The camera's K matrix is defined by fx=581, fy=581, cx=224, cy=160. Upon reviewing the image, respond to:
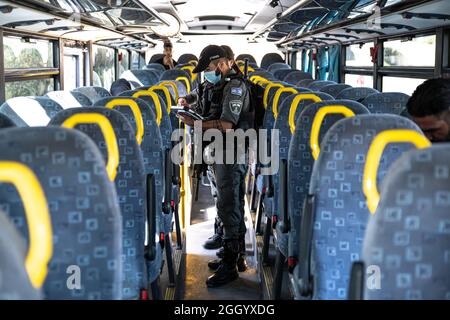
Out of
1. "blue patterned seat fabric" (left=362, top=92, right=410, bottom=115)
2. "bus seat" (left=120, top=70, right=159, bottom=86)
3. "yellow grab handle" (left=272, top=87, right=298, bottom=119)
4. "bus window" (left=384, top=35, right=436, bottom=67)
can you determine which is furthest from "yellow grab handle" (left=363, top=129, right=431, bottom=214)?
"bus seat" (left=120, top=70, right=159, bottom=86)

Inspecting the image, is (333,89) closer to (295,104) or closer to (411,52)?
(411,52)

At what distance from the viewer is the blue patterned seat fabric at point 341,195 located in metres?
2.19

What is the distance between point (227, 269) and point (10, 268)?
11.1ft

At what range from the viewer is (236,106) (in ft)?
13.8

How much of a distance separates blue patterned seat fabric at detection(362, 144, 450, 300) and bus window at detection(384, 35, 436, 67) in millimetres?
4385

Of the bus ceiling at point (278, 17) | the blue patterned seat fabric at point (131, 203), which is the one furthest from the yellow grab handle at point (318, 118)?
the bus ceiling at point (278, 17)

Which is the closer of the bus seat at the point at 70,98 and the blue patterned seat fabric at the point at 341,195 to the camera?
the blue patterned seat fabric at the point at 341,195

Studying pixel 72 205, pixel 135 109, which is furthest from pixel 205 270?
pixel 72 205

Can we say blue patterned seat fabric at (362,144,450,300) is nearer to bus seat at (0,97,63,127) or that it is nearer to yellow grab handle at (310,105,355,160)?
yellow grab handle at (310,105,355,160)

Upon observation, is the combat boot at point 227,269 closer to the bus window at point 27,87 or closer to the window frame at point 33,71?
the window frame at point 33,71

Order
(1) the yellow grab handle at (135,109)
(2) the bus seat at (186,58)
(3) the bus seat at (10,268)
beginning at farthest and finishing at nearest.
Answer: (2) the bus seat at (186,58)
(1) the yellow grab handle at (135,109)
(3) the bus seat at (10,268)

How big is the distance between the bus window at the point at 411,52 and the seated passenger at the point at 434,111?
340 centimetres

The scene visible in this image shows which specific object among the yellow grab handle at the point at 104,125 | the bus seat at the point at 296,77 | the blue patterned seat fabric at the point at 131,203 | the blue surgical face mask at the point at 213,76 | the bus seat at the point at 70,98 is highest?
the bus seat at the point at 296,77

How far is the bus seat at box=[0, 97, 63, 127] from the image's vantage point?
13.8 feet
